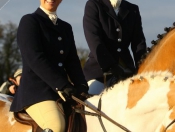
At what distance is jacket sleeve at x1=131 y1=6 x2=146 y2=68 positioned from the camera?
6887 millimetres

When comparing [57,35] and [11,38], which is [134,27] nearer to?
[57,35]

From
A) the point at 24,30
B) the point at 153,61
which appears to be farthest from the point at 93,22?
the point at 24,30

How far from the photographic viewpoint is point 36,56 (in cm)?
496

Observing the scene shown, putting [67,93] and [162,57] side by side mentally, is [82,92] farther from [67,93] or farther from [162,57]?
[162,57]

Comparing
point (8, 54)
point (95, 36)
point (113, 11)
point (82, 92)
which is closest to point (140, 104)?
point (82, 92)

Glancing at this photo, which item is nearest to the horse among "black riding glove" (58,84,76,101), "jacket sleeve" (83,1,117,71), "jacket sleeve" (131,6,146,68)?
"black riding glove" (58,84,76,101)

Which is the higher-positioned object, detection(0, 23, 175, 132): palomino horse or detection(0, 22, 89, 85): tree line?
detection(0, 23, 175, 132): palomino horse

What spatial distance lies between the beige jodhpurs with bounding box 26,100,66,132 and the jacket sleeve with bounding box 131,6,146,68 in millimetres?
2180

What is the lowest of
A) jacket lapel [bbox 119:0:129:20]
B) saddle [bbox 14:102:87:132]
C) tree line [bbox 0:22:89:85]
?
tree line [bbox 0:22:89:85]

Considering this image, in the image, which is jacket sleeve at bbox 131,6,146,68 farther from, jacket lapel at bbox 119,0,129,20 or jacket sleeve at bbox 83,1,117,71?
jacket sleeve at bbox 83,1,117,71

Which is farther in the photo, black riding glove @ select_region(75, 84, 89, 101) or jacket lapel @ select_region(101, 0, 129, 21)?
jacket lapel @ select_region(101, 0, 129, 21)

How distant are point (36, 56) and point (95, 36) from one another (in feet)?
5.49

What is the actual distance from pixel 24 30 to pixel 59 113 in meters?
0.91

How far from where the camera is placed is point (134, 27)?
686 cm
